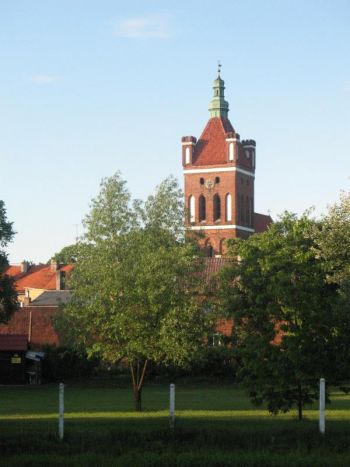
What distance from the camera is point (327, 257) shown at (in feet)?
141

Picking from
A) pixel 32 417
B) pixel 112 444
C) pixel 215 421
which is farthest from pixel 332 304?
pixel 32 417

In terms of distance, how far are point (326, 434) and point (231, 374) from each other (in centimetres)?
3955

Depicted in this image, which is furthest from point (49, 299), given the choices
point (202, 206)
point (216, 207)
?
point (216, 207)

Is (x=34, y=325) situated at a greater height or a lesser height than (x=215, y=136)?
lesser

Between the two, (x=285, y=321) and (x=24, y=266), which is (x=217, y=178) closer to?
(x=24, y=266)

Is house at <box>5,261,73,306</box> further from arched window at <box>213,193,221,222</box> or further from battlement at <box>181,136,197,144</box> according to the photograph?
battlement at <box>181,136,197,144</box>

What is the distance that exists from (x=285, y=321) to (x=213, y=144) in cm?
10376

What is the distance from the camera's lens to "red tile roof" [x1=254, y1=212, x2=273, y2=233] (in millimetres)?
140125

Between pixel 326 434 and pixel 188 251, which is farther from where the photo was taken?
pixel 188 251

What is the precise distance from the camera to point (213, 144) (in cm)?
Result: 12962

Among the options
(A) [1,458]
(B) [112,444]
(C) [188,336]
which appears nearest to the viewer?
(A) [1,458]

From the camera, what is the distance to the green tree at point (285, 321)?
26.3 metres

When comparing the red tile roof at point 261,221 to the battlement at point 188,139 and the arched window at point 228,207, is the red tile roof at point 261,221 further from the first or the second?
the battlement at point 188,139

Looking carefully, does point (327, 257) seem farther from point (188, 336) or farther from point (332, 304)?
point (332, 304)
